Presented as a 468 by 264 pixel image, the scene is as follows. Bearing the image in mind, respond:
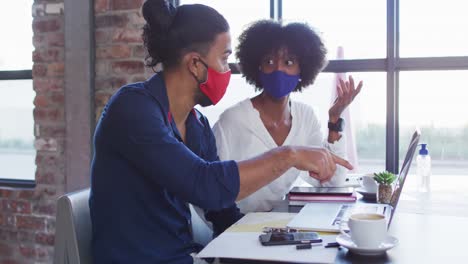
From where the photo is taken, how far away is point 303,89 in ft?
7.98

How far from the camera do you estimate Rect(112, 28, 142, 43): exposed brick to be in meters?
2.45

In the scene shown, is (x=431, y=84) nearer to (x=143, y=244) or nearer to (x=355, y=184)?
(x=355, y=184)

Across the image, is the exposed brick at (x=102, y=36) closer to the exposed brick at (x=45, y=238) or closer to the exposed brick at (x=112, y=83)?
the exposed brick at (x=112, y=83)

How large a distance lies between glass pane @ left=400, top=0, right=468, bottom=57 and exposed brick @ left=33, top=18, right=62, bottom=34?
170cm

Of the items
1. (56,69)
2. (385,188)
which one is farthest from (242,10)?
(385,188)

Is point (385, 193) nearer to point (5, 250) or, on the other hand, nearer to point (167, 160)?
point (167, 160)

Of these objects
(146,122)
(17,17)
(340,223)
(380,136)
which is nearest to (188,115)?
(146,122)

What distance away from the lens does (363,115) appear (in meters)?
2.44

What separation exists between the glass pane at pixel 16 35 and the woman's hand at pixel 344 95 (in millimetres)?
1760

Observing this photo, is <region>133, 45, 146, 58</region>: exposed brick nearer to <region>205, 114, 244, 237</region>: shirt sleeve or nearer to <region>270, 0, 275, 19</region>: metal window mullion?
<region>270, 0, 275, 19</region>: metal window mullion

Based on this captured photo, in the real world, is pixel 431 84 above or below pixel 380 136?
above

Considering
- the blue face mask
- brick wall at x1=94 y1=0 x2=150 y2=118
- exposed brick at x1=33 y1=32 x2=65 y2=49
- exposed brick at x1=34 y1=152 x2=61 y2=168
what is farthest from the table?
exposed brick at x1=33 y1=32 x2=65 y2=49

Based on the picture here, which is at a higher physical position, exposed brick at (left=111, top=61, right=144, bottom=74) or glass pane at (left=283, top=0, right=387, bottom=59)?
glass pane at (left=283, top=0, right=387, bottom=59)

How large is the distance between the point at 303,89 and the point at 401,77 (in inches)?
18.0
